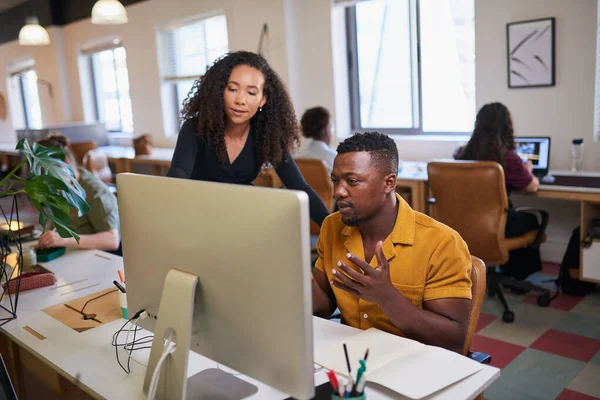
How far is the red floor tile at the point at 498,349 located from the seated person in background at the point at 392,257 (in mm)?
1372

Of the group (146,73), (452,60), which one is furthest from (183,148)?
(146,73)

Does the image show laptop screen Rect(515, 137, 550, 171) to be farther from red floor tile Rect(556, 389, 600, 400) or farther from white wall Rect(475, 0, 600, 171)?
red floor tile Rect(556, 389, 600, 400)

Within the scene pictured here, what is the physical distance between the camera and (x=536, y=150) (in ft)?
12.0

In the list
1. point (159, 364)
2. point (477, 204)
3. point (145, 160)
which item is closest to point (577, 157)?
point (477, 204)

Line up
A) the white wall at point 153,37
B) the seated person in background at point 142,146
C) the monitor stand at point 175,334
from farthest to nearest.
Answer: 1. the seated person in background at point 142,146
2. the white wall at point 153,37
3. the monitor stand at point 175,334

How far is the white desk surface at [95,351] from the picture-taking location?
117cm

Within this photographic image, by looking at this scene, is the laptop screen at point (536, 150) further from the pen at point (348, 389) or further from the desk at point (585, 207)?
the pen at point (348, 389)

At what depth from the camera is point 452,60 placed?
4500mm

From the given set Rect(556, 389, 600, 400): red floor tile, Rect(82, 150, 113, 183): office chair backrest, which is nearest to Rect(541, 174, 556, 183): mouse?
Rect(556, 389, 600, 400): red floor tile

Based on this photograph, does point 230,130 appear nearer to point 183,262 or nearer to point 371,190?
point 371,190

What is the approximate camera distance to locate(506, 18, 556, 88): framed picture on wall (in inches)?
147

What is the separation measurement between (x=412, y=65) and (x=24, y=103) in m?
8.49

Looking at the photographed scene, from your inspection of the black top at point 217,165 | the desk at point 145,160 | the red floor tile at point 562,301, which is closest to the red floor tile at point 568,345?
the red floor tile at point 562,301

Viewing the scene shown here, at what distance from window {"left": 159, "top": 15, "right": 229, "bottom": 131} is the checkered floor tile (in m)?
4.39
